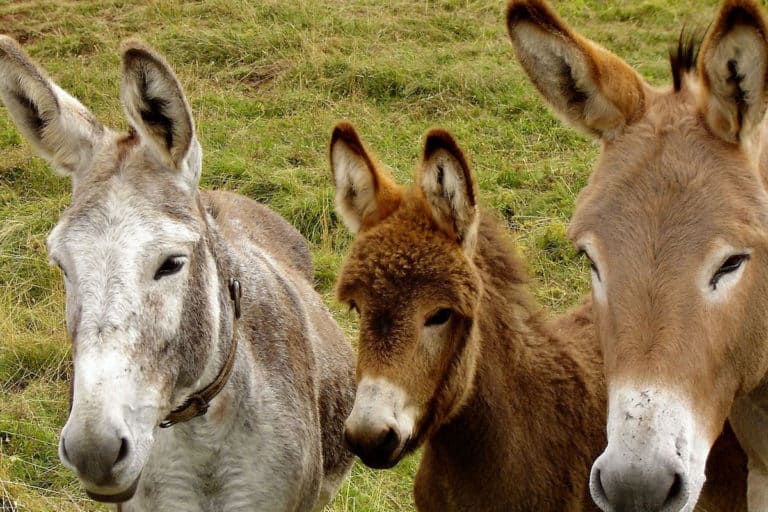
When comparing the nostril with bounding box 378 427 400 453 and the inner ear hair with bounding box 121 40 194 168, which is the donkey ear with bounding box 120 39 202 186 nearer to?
the inner ear hair with bounding box 121 40 194 168

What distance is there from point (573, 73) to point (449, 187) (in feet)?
2.20

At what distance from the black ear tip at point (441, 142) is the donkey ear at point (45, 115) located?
1224mm

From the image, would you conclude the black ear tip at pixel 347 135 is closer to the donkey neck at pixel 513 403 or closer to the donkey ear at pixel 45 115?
the donkey neck at pixel 513 403

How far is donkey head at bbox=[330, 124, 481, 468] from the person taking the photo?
2859mm

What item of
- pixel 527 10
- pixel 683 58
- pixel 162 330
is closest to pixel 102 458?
pixel 162 330

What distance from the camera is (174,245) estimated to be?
2801 mm

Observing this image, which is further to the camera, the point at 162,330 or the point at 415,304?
the point at 415,304

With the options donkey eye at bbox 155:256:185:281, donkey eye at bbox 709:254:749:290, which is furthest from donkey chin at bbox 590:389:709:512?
donkey eye at bbox 155:256:185:281

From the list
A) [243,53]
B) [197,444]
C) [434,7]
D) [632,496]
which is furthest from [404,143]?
[632,496]

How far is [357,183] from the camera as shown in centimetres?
349

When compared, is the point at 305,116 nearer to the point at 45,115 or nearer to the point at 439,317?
the point at 45,115

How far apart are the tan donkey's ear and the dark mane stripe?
258 millimetres

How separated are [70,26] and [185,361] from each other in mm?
9762

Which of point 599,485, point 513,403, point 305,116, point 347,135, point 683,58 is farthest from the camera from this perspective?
point 305,116
